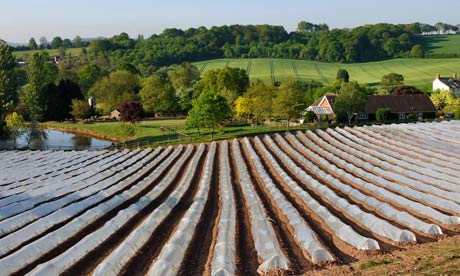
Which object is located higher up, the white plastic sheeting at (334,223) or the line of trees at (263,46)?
the line of trees at (263,46)

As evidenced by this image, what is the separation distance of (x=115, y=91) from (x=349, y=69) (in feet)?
231

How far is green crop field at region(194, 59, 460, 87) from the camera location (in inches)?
4337

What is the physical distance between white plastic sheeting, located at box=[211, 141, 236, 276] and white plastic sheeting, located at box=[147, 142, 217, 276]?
2.64 feet

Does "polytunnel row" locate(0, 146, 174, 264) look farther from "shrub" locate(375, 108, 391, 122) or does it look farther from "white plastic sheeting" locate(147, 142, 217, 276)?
"shrub" locate(375, 108, 391, 122)

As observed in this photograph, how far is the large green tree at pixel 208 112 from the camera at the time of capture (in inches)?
1857

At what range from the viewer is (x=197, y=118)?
47.8 metres

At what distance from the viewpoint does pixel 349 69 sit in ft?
411

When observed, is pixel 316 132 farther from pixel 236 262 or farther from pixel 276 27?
pixel 276 27

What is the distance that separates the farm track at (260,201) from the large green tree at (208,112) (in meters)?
14.9

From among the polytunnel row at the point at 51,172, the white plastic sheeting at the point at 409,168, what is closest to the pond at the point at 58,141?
the polytunnel row at the point at 51,172

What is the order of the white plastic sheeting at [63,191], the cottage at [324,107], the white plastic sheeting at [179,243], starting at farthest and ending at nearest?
the cottage at [324,107], the white plastic sheeting at [63,191], the white plastic sheeting at [179,243]

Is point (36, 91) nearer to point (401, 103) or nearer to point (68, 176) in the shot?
point (68, 176)

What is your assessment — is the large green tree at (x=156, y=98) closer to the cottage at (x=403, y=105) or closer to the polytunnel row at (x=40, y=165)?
the cottage at (x=403, y=105)

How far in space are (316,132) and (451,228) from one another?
2286 cm
